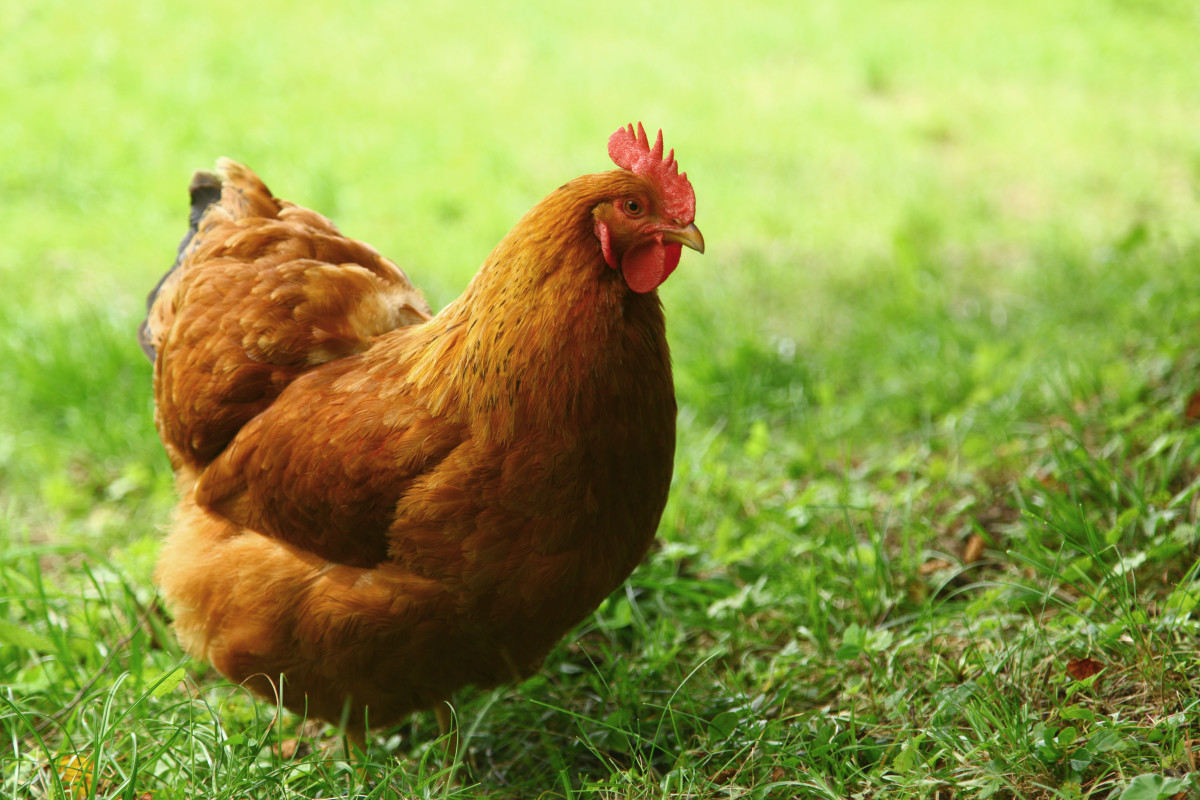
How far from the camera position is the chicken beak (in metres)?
2.20

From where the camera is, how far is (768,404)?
425 centimetres

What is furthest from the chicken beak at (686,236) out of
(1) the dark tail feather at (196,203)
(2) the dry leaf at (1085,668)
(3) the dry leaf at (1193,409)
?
(3) the dry leaf at (1193,409)

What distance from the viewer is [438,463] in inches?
90.6

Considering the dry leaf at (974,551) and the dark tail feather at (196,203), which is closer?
the dry leaf at (974,551)

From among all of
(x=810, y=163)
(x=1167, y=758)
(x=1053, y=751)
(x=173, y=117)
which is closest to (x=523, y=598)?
(x=1053, y=751)

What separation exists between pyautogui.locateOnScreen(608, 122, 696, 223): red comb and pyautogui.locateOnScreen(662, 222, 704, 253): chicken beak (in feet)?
0.10

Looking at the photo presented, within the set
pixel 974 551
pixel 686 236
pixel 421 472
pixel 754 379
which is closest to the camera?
pixel 686 236

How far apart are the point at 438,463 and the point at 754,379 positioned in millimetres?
2324

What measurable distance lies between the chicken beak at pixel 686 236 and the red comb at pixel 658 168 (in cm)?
3

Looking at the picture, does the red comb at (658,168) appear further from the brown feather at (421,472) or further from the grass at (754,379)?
the grass at (754,379)

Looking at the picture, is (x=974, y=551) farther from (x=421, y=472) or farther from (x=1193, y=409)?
(x=421, y=472)

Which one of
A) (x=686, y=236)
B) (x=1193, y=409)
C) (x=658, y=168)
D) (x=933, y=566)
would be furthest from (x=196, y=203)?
(x=1193, y=409)

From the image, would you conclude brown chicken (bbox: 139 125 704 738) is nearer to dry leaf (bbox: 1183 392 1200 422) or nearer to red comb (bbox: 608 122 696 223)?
red comb (bbox: 608 122 696 223)

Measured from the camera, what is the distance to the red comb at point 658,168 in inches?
87.8
